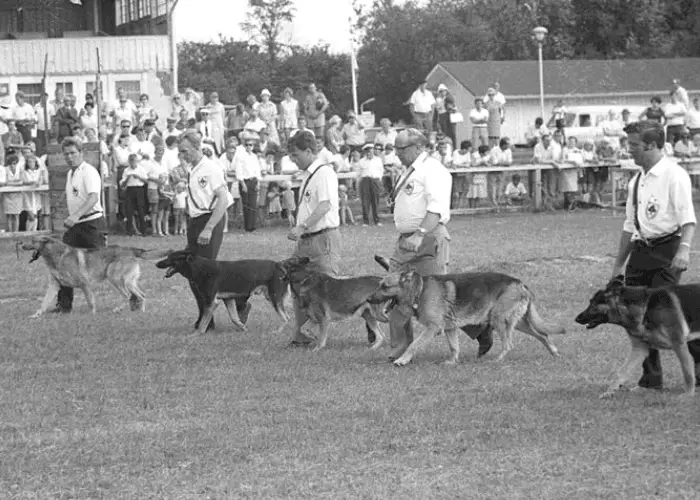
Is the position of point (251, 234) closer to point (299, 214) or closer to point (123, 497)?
point (299, 214)

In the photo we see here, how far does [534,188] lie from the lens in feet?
106

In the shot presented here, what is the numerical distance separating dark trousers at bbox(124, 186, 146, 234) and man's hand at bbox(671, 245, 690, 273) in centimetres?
1790

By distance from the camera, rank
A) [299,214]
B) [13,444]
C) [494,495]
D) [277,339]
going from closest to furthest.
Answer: [494,495] → [13,444] → [299,214] → [277,339]

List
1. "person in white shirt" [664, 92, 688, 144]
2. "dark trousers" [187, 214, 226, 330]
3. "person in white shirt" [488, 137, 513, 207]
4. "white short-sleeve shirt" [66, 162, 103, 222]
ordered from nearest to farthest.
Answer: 1. "dark trousers" [187, 214, 226, 330]
2. "white short-sleeve shirt" [66, 162, 103, 222]
3. "person in white shirt" [488, 137, 513, 207]
4. "person in white shirt" [664, 92, 688, 144]

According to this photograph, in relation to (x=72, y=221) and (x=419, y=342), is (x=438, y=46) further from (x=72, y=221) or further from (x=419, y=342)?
(x=419, y=342)

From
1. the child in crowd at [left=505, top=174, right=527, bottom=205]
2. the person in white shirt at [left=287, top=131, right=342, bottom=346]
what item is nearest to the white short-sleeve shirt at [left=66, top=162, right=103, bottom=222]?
the person in white shirt at [left=287, top=131, right=342, bottom=346]

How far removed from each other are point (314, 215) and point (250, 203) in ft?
51.4

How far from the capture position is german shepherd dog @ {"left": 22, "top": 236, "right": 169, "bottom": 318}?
50.3 feet

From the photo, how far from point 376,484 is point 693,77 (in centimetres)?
5245

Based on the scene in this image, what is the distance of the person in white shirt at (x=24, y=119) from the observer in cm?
2931

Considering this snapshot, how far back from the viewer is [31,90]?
127ft

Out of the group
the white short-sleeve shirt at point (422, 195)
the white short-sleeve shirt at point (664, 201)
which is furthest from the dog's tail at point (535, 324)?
the white short-sleeve shirt at point (664, 201)

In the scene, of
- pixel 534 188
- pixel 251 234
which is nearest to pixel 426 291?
pixel 251 234

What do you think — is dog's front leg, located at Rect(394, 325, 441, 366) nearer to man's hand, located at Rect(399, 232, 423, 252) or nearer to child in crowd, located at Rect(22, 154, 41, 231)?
man's hand, located at Rect(399, 232, 423, 252)
